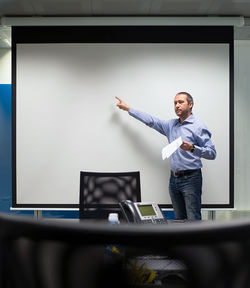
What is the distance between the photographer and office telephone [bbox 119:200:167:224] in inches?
70.3

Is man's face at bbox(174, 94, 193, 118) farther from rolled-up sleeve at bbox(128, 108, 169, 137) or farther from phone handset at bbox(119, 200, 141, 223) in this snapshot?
phone handset at bbox(119, 200, 141, 223)

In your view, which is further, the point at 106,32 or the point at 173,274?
the point at 106,32

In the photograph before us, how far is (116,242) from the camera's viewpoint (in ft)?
1.69

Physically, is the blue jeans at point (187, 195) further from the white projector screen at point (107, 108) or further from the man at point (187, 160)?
the white projector screen at point (107, 108)

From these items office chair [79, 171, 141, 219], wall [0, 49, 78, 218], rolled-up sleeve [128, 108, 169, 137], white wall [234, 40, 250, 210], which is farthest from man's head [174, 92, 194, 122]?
wall [0, 49, 78, 218]

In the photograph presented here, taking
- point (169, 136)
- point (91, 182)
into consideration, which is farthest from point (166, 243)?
point (169, 136)

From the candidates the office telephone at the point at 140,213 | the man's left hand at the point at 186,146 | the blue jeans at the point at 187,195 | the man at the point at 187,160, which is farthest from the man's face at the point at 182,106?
the office telephone at the point at 140,213

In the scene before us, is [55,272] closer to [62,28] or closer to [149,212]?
[149,212]

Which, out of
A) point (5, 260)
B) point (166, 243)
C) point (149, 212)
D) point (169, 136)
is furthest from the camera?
point (169, 136)

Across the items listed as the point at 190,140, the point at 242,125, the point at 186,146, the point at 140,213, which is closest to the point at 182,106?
the point at 190,140

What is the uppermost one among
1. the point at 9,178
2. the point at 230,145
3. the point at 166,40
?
the point at 166,40

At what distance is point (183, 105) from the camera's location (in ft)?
11.5

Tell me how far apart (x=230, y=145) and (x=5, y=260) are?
11.4 feet

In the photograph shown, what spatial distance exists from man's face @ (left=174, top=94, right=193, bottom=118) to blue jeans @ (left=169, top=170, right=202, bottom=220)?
599mm
